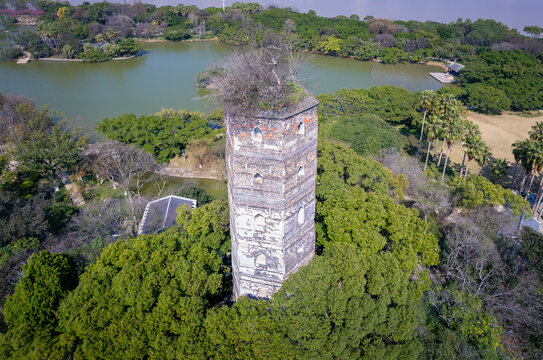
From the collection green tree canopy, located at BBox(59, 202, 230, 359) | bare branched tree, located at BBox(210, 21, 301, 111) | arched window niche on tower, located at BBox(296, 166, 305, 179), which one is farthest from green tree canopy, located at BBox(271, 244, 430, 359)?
bare branched tree, located at BBox(210, 21, 301, 111)

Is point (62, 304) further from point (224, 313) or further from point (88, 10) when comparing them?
point (88, 10)

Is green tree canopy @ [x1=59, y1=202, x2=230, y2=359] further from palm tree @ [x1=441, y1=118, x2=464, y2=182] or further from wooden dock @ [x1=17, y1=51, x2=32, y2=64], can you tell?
wooden dock @ [x1=17, y1=51, x2=32, y2=64]

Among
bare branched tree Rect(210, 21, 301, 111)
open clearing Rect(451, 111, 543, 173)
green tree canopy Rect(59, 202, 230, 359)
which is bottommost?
open clearing Rect(451, 111, 543, 173)

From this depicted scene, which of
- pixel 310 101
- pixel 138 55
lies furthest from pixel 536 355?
pixel 138 55

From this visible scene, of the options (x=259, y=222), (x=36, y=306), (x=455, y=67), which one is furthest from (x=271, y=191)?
(x=455, y=67)

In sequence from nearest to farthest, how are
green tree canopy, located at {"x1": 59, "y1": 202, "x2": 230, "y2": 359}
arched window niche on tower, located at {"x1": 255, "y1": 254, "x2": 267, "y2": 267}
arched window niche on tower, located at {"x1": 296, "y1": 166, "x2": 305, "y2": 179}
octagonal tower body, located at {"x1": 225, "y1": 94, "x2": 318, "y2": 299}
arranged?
octagonal tower body, located at {"x1": 225, "y1": 94, "x2": 318, "y2": 299}
arched window niche on tower, located at {"x1": 296, "y1": 166, "x2": 305, "y2": 179}
green tree canopy, located at {"x1": 59, "y1": 202, "x2": 230, "y2": 359}
arched window niche on tower, located at {"x1": 255, "y1": 254, "x2": 267, "y2": 267}

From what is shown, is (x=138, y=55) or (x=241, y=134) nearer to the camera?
(x=241, y=134)
